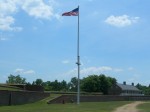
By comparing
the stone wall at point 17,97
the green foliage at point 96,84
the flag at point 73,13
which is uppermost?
the flag at point 73,13

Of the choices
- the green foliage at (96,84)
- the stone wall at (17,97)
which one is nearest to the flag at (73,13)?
the stone wall at (17,97)

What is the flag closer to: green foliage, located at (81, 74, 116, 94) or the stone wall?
the stone wall

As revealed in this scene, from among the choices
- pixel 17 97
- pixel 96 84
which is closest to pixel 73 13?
pixel 17 97

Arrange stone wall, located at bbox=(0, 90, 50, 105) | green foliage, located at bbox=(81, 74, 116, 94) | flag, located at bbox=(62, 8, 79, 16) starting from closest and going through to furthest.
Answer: stone wall, located at bbox=(0, 90, 50, 105) < flag, located at bbox=(62, 8, 79, 16) < green foliage, located at bbox=(81, 74, 116, 94)

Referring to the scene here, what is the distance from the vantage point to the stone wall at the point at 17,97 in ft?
143

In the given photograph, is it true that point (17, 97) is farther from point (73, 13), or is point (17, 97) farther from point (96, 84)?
point (96, 84)

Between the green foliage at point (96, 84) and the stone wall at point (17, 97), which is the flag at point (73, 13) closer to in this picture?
the stone wall at point (17, 97)

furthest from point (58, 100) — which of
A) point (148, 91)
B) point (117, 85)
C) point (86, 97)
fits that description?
point (148, 91)

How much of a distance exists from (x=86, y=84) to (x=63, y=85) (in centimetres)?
4537

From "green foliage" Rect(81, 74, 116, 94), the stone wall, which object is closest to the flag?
the stone wall

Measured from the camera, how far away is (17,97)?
156ft

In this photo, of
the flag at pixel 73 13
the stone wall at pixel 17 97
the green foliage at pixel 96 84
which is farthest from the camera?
the green foliage at pixel 96 84

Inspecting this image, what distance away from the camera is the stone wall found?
43.7m

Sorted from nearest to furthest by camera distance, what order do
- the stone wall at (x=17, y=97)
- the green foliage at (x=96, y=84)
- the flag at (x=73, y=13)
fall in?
1. the stone wall at (x=17, y=97)
2. the flag at (x=73, y=13)
3. the green foliage at (x=96, y=84)
